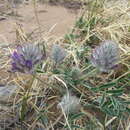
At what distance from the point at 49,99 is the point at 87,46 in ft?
1.32

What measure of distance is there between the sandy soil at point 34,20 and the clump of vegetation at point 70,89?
1.42 ft

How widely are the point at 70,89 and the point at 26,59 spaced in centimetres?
25

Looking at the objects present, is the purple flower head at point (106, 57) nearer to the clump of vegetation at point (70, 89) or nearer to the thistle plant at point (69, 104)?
the clump of vegetation at point (70, 89)

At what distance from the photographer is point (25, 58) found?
1307 millimetres

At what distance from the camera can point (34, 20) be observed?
7.39ft

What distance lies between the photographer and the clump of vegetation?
136 centimetres

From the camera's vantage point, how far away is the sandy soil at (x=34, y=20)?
2.07 m

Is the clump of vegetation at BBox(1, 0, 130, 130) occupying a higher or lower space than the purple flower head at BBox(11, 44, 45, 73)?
lower

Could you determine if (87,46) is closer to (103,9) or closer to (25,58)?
(103,9)

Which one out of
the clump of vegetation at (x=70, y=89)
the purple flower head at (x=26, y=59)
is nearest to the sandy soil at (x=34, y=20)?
the clump of vegetation at (x=70, y=89)

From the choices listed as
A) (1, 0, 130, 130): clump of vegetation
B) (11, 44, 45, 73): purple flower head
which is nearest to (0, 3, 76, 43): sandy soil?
(1, 0, 130, 130): clump of vegetation

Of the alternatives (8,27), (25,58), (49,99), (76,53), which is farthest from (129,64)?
(8,27)

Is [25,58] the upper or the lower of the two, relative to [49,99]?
upper

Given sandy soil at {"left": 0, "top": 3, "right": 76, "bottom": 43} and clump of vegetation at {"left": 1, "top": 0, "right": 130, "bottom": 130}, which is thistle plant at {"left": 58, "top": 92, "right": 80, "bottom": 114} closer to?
clump of vegetation at {"left": 1, "top": 0, "right": 130, "bottom": 130}
